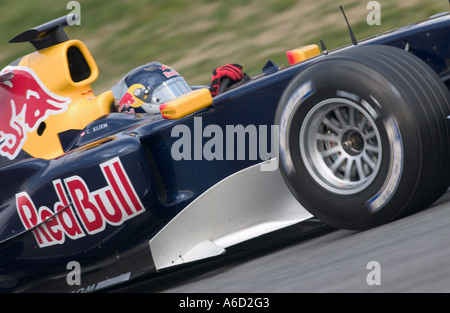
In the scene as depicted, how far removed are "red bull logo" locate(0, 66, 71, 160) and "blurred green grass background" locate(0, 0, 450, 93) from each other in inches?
219

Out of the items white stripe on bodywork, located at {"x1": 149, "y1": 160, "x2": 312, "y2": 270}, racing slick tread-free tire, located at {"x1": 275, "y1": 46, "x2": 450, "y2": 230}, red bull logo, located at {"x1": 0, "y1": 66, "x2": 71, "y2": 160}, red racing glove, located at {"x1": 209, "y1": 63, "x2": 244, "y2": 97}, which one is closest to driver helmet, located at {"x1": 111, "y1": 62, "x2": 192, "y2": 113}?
red racing glove, located at {"x1": 209, "y1": 63, "x2": 244, "y2": 97}

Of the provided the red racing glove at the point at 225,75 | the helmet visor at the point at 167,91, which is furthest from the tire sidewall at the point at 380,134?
the helmet visor at the point at 167,91

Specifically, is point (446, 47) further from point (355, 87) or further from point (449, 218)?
point (449, 218)

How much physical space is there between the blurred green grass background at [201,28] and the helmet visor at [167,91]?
542 cm

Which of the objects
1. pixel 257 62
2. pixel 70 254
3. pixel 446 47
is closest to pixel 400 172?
pixel 446 47

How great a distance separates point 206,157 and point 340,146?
845 mm

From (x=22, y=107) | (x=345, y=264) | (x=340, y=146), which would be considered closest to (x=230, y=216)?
(x=340, y=146)

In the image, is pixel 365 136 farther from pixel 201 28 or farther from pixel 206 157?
pixel 201 28

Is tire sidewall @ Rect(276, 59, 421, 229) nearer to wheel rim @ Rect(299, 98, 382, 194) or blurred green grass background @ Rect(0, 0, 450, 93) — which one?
wheel rim @ Rect(299, 98, 382, 194)

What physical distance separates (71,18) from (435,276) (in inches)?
140

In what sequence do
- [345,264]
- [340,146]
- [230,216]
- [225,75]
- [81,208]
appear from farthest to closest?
[225,75], [81,208], [230,216], [340,146], [345,264]

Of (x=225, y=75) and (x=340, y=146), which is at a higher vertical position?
(x=225, y=75)

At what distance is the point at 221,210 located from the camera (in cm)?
464

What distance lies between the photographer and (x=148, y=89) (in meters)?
5.32
